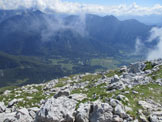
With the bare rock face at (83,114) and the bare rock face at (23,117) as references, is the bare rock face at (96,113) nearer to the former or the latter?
the bare rock face at (83,114)

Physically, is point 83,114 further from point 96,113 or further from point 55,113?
point 55,113

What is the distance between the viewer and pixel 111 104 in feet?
76.1

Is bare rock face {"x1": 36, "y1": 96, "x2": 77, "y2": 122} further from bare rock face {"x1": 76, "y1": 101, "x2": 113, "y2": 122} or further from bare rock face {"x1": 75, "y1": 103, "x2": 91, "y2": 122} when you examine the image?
bare rock face {"x1": 76, "y1": 101, "x2": 113, "y2": 122}

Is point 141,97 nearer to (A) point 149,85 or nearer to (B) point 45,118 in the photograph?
(A) point 149,85

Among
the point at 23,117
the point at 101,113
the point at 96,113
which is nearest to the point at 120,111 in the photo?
the point at 101,113

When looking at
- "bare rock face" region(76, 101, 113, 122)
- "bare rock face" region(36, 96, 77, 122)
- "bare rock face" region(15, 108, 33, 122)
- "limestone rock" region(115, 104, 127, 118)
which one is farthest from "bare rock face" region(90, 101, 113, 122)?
"bare rock face" region(15, 108, 33, 122)

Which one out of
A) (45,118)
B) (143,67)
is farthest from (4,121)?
(143,67)

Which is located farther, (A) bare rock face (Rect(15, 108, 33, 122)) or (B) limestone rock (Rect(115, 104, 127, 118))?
(A) bare rock face (Rect(15, 108, 33, 122))

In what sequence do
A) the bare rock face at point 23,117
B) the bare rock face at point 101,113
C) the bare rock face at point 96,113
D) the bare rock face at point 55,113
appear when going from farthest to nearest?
1. the bare rock face at point 23,117
2. the bare rock face at point 55,113
3. the bare rock face at point 96,113
4. the bare rock face at point 101,113

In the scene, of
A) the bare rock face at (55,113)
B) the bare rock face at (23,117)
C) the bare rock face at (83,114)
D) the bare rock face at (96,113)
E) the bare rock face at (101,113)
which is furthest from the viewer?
the bare rock face at (23,117)

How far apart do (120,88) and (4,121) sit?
68.9 feet

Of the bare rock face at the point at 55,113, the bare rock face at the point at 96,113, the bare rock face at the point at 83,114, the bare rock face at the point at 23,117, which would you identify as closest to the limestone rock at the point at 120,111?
the bare rock face at the point at 96,113

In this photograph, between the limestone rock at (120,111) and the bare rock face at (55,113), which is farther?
the bare rock face at (55,113)

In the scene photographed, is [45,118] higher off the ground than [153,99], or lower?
lower
